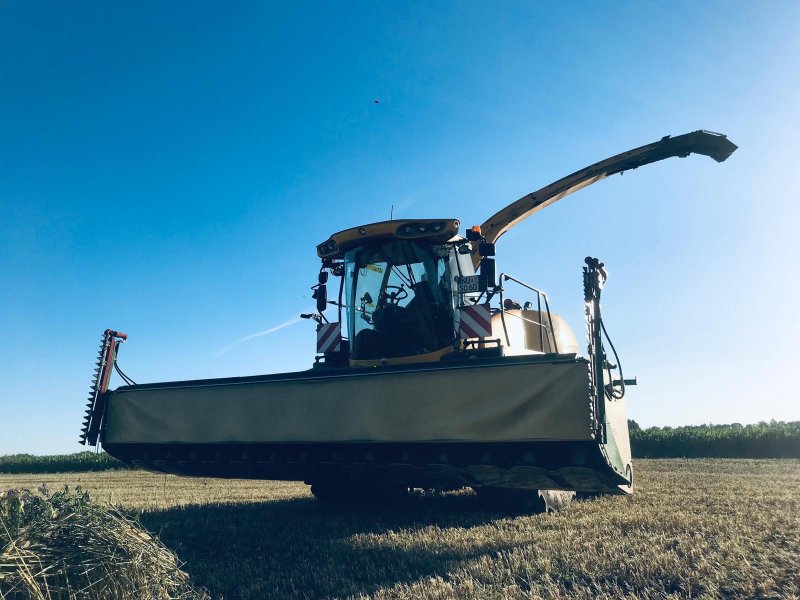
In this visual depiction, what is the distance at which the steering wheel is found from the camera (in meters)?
6.41

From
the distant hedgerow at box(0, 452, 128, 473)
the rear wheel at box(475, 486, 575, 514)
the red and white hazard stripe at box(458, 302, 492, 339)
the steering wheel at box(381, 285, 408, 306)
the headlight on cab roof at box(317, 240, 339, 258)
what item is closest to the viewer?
the rear wheel at box(475, 486, 575, 514)

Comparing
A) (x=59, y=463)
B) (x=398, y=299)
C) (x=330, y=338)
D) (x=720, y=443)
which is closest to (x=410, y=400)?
(x=398, y=299)

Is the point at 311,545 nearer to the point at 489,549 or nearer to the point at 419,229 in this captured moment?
the point at 489,549

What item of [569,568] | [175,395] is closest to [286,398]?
[175,395]

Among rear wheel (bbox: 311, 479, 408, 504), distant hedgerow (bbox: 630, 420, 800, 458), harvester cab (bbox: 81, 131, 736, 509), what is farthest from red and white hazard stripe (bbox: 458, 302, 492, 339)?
distant hedgerow (bbox: 630, 420, 800, 458)

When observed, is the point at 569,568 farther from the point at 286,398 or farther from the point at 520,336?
the point at 520,336

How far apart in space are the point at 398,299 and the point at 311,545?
104 inches

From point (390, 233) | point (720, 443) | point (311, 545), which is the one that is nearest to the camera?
point (311, 545)

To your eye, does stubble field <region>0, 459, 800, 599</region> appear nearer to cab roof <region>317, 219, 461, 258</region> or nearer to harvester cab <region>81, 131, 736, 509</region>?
harvester cab <region>81, 131, 736, 509</region>

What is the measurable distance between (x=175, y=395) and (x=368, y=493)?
2438 mm

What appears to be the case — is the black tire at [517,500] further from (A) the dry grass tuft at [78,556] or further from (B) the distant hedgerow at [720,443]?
(B) the distant hedgerow at [720,443]

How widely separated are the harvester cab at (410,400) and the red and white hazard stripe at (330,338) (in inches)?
0.6

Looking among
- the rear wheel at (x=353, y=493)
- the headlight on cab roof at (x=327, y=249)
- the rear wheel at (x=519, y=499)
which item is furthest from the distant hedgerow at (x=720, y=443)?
the headlight on cab roof at (x=327, y=249)

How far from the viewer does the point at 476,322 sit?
601 cm
